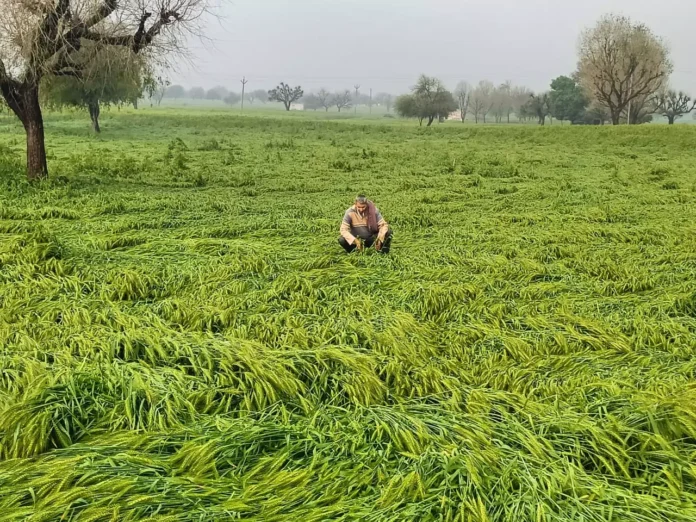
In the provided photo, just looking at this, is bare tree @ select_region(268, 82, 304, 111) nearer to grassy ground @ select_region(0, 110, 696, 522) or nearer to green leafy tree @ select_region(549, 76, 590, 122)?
green leafy tree @ select_region(549, 76, 590, 122)

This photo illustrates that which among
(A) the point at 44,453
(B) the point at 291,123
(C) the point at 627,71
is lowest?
(A) the point at 44,453

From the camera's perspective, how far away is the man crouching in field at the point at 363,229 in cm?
789

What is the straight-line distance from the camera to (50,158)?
1961 centimetres

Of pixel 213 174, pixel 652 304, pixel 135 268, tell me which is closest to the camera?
Answer: pixel 652 304

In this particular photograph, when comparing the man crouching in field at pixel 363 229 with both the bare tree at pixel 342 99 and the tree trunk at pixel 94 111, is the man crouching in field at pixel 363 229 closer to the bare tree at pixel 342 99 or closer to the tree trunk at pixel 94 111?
the tree trunk at pixel 94 111

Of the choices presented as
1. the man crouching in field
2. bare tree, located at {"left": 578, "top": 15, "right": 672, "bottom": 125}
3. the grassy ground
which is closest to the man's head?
the man crouching in field

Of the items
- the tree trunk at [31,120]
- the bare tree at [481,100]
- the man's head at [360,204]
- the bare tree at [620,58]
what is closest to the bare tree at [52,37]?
the tree trunk at [31,120]

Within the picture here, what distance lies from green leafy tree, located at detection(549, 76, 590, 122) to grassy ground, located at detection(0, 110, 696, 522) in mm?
85211

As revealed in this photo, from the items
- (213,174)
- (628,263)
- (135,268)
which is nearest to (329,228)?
(135,268)

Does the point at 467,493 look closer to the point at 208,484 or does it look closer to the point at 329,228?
the point at 208,484

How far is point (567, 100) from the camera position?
86688 millimetres

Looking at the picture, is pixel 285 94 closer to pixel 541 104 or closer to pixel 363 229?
pixel 541 104

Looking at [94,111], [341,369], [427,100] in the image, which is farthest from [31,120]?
[427,100]

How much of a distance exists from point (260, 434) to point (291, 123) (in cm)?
4822
